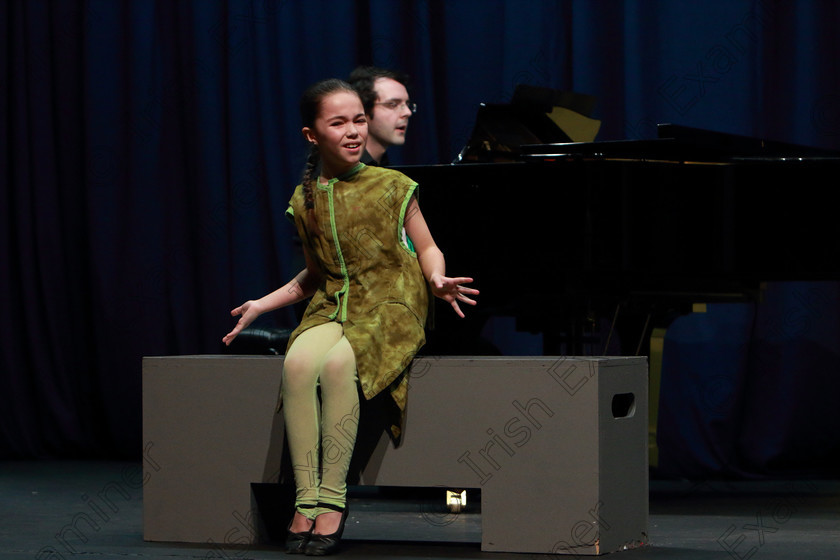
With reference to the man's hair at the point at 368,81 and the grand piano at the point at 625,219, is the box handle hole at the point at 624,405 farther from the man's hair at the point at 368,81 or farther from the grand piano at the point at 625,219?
the man's hair at the point at 368,81

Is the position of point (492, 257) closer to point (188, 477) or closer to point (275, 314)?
point (188, 477)

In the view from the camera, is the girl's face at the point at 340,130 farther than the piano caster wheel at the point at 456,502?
No

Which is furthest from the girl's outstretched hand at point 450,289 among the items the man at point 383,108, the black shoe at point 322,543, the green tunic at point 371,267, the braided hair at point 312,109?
the man at point 383,108

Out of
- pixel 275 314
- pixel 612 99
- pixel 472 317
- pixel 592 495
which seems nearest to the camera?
pixel 592 495

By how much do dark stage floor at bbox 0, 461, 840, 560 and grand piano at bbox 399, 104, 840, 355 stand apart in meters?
0.66

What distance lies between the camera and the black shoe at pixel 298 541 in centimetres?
257

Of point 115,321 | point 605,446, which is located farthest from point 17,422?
point 605,446

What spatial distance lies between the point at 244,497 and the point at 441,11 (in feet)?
9.06

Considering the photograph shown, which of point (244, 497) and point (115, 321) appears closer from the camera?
point (244, 497)

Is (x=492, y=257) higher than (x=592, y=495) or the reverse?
higher

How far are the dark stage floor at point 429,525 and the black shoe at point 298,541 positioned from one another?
0.05 metres

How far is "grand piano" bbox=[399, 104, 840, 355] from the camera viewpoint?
134 inches

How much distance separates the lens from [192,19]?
5277mm

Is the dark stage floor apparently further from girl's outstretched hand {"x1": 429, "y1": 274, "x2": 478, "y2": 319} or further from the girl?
girl's outstretched hand {"x1": 429, "y1": 274, "x2": 478, "y2": 319}
